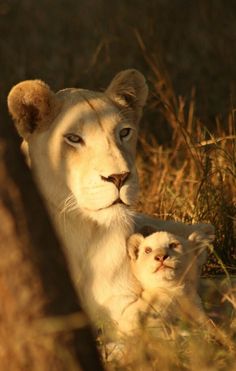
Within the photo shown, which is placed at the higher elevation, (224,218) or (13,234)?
(13,234)

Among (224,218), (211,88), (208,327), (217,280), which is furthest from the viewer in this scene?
(211,88)

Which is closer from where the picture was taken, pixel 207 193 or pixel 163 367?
pixel 163 367

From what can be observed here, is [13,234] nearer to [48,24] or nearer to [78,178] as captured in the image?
[78,178]

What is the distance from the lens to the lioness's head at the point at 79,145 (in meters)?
4.00

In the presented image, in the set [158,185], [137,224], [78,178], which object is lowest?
[158,185]

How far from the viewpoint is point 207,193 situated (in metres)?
5.38

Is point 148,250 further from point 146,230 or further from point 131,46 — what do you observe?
point 131,46

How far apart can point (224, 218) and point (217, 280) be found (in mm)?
659

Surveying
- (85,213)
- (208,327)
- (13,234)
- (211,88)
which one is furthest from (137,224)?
(211,88)

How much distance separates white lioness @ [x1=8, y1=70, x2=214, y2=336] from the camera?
158 inches

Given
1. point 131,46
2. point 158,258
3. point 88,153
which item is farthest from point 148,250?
point 131,46

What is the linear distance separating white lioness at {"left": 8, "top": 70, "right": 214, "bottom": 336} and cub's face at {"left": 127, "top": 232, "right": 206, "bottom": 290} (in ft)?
0.20

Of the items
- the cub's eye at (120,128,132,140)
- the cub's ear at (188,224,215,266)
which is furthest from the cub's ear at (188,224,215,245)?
the cub's eye at (120,128,132,140)

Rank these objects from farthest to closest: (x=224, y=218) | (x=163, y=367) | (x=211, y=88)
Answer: (x=211, y=88)
(x=224, y=218)
(x=163, y=367)
